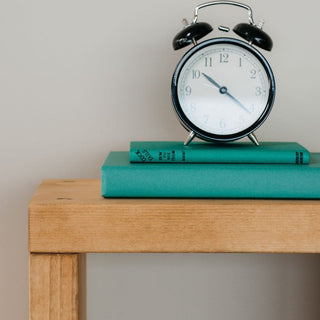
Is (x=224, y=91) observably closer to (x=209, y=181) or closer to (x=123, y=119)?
(x=209, y=181)

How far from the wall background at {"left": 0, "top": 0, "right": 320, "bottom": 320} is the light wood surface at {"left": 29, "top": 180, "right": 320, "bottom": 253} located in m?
0.34

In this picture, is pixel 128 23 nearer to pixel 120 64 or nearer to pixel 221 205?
pixel 120 64

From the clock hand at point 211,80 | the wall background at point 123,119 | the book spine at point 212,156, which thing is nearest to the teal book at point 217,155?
the book spine at point 212,156

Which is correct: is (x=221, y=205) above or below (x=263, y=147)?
below

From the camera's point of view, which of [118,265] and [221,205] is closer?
[221,205]

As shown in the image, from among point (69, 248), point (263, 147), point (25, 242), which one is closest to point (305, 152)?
point (263, 147)

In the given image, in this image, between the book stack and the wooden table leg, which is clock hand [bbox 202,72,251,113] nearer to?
the book stack

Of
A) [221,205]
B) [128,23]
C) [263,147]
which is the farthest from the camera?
[128,23]

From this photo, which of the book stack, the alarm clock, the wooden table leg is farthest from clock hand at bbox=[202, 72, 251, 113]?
the wooden table leg

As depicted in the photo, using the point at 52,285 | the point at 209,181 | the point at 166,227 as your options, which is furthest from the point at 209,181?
the point at 52,285

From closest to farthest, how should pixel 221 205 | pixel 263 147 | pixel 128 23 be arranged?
pixel 221 205 < pixel 263 147 < pixel 128 23

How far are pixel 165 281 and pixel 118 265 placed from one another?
0.11 metres

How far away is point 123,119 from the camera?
1.27m

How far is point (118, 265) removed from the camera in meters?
1.31
